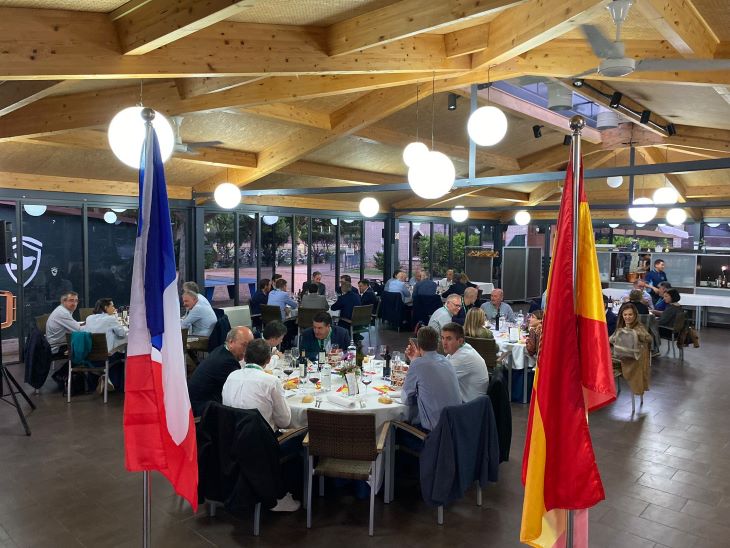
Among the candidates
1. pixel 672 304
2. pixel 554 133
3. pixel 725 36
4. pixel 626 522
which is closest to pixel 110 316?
pixel 626 522

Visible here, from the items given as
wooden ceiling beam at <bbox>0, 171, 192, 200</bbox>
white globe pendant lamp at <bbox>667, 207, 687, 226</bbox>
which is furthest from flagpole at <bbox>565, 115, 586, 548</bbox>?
white globe pendant lamp at <bbox>667, 207, 687, 226</bbox>

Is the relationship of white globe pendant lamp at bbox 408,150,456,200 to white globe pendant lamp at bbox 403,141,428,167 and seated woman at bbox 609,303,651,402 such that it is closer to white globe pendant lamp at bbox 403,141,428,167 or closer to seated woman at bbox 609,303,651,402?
white globe pendant lamp at bbox 403,141,428,167

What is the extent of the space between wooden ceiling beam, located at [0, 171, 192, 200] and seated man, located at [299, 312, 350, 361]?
16.8 ft

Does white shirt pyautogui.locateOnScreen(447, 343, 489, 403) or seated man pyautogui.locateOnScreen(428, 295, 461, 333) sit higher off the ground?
seated man pyautogui.locateOnScreen(428, 295, 461, 333)

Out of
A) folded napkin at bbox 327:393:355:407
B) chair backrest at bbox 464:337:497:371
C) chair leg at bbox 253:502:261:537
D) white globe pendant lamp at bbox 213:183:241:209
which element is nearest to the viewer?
chair leg at bbox 253:502:261:537

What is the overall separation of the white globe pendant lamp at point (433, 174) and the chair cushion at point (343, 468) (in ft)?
8.04

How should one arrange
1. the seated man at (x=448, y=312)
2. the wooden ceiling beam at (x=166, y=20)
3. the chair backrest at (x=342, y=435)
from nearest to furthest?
the wooden ceiling beam at (x=166, y=20)
the chair backrest at (x=342, y=435)
the seated man at (x=448, y=312)

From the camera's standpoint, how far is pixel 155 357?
241cm

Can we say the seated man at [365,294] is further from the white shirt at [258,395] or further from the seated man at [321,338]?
the white shirt at [258,395]

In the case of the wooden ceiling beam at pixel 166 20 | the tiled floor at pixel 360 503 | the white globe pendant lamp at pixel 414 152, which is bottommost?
the tiled floor at pixel 360 503

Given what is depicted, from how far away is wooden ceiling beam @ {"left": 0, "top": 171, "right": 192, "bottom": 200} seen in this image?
26.4 ft

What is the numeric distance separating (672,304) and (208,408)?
7.72m

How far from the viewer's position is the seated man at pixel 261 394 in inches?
151

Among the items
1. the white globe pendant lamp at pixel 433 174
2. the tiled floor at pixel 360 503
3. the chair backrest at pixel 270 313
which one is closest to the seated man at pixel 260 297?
the chair backrest at pixel 270 313
